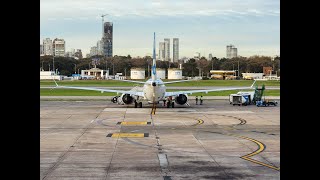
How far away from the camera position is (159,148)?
26516mm

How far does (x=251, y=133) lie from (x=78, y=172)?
18398 millimetres

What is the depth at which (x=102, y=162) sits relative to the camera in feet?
71.4

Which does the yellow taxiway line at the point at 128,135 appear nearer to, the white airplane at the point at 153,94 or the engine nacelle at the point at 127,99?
the white airplane at the point at 153,94

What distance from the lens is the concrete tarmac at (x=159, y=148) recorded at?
63.2 feet

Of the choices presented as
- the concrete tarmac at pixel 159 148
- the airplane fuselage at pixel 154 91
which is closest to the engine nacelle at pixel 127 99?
the airplane fuselage at pixel 154 91

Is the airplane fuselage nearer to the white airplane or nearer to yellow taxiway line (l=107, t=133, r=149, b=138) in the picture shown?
the white airplane

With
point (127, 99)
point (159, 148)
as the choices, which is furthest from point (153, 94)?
point (159, 148)

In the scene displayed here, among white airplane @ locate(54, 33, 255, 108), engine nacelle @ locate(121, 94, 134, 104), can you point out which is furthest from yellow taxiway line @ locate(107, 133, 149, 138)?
engine nacelle @ locate(121, 94, 134, 104)

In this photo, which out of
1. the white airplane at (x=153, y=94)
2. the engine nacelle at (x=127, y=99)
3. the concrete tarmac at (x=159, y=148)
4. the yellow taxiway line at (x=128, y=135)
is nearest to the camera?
the concrete tarmac at (x=159, y=148)

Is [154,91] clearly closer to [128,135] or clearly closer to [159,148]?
[128,135]

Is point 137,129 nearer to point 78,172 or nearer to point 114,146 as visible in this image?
point 114,146

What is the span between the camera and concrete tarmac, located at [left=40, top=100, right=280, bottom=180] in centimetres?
1925

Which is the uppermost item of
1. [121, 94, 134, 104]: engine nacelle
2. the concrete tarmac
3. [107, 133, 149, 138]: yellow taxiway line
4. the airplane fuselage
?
the airplane fuselage
